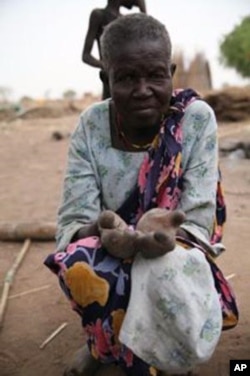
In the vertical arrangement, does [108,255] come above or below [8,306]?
above

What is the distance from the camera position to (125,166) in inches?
78.7

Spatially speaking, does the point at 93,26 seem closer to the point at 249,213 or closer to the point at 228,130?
the point at 249,213

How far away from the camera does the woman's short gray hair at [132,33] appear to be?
1.80 metres

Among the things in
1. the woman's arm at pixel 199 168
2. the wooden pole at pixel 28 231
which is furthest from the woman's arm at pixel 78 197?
the wooden pole at pixel 28 231

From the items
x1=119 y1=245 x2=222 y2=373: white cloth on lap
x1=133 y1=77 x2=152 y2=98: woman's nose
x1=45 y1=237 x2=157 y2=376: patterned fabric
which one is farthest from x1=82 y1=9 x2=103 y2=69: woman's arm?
x1=119 y1=245 x2=222 y2=373: white cloth on lap

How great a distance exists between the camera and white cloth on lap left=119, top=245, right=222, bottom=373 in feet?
5.29

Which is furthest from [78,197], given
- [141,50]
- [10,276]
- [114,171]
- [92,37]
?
[92,37]

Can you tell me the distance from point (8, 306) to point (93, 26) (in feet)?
8.46

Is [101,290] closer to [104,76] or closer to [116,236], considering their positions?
[116,236]

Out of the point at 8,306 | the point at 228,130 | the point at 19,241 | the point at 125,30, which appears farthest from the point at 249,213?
the point at 228,130

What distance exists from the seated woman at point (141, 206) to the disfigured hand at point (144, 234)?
0.03 metres

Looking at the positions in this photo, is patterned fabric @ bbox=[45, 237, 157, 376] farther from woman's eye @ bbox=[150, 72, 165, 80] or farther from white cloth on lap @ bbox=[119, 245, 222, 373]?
woman's eye @ bbox=[150, 72, 165, 80]

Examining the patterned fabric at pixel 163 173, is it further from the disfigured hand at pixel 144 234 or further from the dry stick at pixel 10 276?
the dry stick at pixel 10 276

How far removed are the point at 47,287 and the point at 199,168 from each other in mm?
1431
